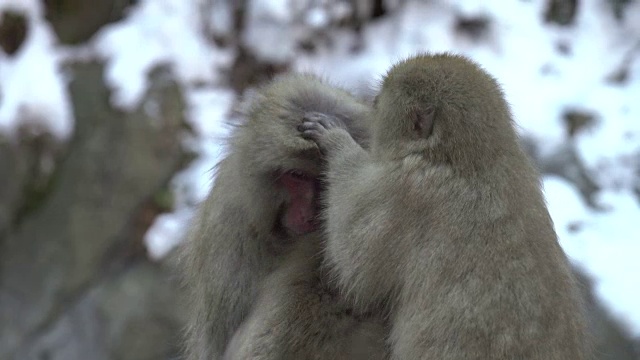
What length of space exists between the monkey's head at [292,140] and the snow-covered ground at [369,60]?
2.22m

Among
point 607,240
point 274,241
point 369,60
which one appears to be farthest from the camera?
point 369,60

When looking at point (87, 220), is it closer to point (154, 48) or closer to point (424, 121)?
point (154, 48)

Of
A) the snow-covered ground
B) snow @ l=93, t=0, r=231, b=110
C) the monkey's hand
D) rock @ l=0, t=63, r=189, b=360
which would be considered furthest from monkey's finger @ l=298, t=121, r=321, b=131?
snow @ l=93, t=0, r=231, b=110

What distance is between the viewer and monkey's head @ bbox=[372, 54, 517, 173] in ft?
6.78

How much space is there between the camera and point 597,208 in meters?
4.19

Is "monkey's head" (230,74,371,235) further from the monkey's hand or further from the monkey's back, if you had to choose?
the monkey's back

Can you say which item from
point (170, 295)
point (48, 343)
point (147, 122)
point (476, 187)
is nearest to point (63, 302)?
point (48, 343)

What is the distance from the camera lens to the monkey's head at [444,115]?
2.07 meters

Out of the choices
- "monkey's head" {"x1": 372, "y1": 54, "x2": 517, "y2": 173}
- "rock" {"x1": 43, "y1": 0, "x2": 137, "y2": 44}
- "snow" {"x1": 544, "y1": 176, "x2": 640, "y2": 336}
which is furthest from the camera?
"rock" {"x1": 43, "y1": 0, "x2": 137, "y2": 44}

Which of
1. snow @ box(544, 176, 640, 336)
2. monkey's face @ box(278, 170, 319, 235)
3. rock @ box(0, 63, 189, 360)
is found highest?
monkey's face @ box(278, 170, 319, 235)

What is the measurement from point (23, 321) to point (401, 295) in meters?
3.24

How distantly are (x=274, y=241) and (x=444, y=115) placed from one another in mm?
500

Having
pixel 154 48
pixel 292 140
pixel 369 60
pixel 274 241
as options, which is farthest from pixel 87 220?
pixel 292 140

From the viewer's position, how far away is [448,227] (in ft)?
6.57
